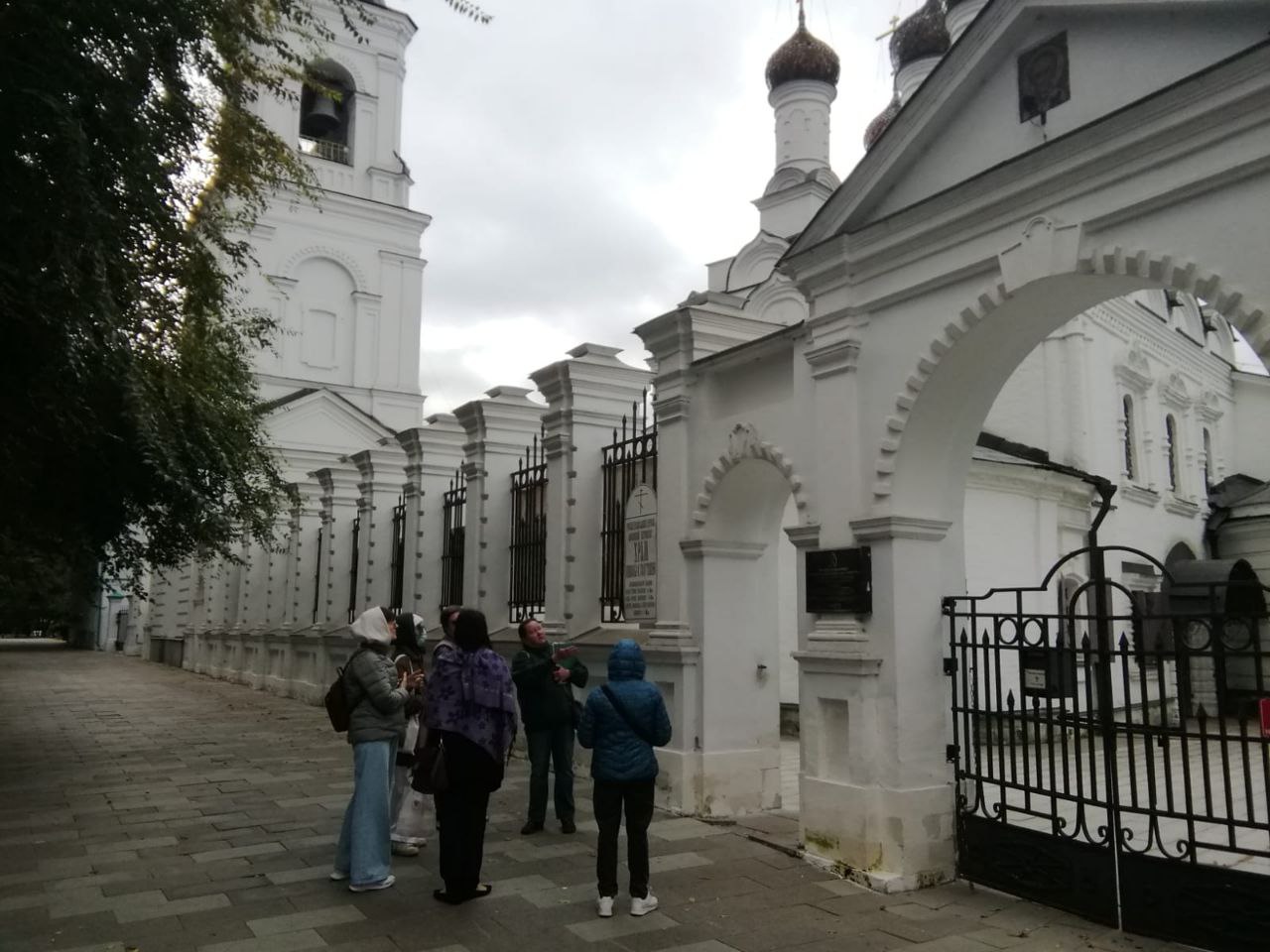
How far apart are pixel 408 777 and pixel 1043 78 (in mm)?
6218

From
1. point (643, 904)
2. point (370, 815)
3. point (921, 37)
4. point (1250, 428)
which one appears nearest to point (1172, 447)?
point (1250, 428)

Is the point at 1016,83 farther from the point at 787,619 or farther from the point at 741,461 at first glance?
the point at 787,619

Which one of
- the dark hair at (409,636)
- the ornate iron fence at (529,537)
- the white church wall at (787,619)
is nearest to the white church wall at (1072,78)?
the dark hair at (409,636)

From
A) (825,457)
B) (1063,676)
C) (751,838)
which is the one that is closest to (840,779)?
(751,838)

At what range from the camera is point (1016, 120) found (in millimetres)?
6785

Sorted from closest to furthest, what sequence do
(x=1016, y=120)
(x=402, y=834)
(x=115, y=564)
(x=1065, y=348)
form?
(x=1016, y=120) < (x=402, y=834) < (x=115, y=564) < (x=1065, y=348)

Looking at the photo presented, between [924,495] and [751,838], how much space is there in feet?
9.71

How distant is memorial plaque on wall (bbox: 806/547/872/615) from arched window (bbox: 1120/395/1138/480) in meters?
14.2

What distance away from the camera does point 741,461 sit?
8.92 m

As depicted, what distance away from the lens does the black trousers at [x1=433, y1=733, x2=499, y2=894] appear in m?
6.09

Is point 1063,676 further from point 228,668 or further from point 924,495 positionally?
point 228,668

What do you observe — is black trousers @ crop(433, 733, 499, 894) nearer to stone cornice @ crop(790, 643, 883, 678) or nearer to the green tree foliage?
stone cornice @ crop(790, 643, 883, 678)

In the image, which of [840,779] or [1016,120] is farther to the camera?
[840,779]

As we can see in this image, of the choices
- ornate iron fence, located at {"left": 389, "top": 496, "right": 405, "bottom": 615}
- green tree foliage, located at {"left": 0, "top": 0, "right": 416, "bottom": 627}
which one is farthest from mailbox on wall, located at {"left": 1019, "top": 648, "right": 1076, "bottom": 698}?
ornate iron fence, located at {"left": 389, "top": 496, "right": 405, "bottom": 615}
